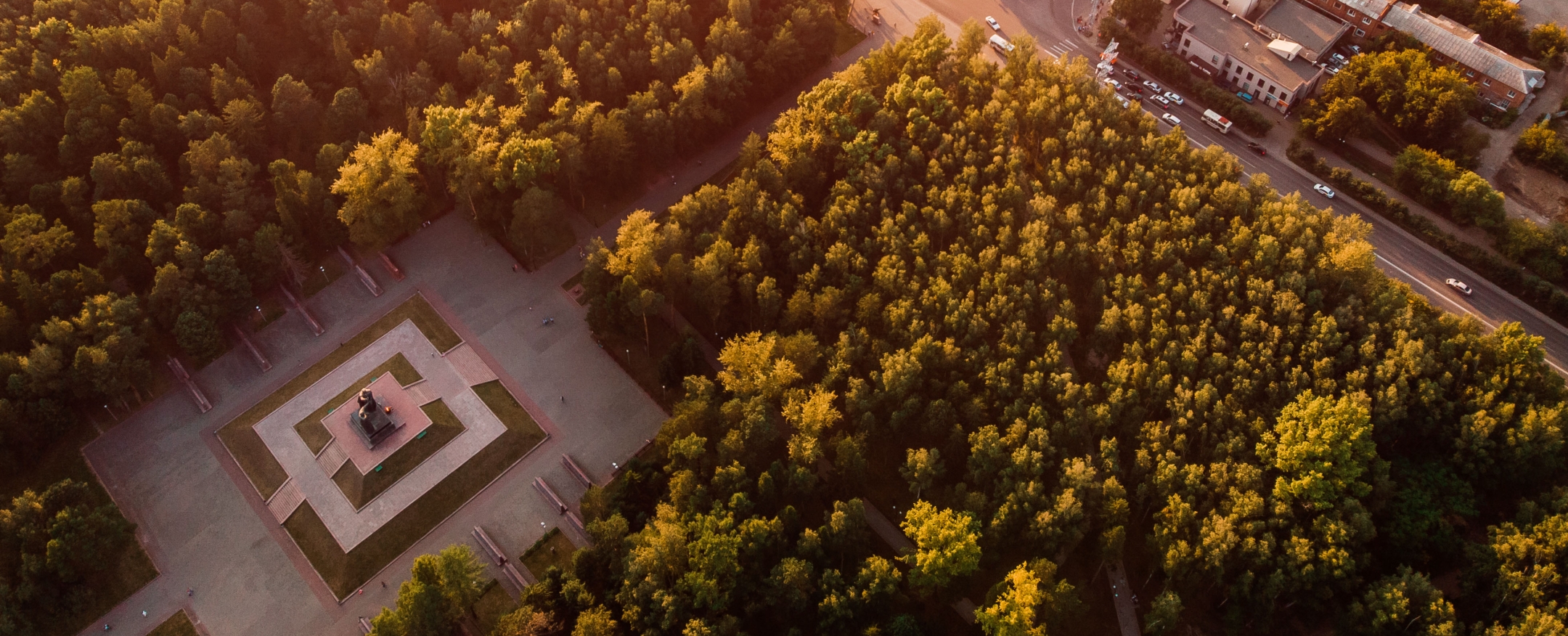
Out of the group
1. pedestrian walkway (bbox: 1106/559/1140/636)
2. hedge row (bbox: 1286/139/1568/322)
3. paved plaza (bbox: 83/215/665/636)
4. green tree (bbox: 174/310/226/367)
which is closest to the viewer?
pedestrian walkway (bbox: 1106/559/1140/636)

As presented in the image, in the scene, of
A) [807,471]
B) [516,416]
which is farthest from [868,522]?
[516,416]

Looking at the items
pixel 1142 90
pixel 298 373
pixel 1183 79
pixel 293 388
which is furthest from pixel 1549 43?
pixel 293 388

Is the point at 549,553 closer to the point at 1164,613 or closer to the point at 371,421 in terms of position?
the point at 371,421

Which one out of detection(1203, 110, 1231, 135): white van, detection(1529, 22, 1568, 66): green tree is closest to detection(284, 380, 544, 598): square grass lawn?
detection(1203, 110, 1231, 135): white van

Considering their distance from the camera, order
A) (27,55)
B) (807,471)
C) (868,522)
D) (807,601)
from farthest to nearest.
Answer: (27,55)
(868,522)
(807,471)
(807,601)

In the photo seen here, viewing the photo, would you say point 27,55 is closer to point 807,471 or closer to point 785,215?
point 785,215

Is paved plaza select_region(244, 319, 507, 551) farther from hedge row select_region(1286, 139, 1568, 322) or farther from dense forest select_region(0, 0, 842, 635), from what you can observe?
hedge row select_region(1286, 139, 1568, 322)
